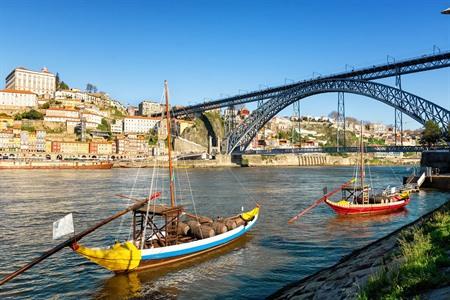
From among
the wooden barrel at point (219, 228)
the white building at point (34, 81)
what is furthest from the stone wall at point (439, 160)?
the white building at point (34, 81)

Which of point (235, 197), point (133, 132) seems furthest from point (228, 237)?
point (133, 132)

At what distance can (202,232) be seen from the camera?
52.7 ft

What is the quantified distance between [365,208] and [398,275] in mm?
19741

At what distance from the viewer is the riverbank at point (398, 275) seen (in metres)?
5.68

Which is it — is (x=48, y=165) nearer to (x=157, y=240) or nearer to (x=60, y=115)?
(x=60, y=115)

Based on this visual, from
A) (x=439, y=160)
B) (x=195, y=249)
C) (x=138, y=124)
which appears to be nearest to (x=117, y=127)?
(x=138, y=124)

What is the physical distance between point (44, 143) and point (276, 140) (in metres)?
94.8

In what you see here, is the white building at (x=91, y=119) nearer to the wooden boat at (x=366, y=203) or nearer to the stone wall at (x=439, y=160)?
the stone wall at (x=439, y=160)

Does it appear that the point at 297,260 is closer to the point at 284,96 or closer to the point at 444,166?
the point at 444,166

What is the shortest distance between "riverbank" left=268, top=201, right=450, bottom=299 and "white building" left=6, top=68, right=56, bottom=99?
156m

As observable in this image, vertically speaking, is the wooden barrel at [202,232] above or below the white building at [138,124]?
below

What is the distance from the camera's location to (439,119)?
56.1 metres

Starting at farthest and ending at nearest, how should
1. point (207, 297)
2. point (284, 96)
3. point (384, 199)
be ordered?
point (284, 96), point (384, 199), point (207, 297)

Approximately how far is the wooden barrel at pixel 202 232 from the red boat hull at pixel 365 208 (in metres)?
10.6
